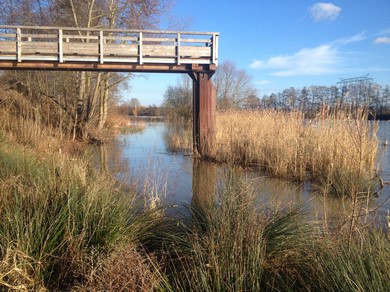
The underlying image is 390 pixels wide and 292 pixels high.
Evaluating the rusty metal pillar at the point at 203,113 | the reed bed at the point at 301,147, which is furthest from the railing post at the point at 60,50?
the reed bed at the point at 301,147

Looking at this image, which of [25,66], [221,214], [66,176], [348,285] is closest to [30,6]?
[25,66]

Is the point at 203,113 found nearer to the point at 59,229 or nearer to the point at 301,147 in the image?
the point at 301,147

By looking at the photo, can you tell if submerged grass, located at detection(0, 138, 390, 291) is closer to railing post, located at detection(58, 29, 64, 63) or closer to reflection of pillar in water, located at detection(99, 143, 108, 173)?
reflection of pillar in water, located at detection(99, 143, 108, 173)

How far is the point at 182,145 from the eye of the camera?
15.2 m

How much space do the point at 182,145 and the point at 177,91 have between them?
36.6 meters

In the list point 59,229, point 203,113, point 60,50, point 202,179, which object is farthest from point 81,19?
point 59,229

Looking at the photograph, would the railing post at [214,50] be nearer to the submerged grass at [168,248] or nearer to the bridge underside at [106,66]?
the bridge underside at [106,66]

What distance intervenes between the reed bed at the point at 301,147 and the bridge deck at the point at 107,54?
132 inches

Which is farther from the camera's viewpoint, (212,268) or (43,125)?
(43,125)

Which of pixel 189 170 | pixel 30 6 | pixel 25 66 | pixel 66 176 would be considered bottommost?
pixel 189 170

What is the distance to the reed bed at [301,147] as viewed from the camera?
24.4 feet

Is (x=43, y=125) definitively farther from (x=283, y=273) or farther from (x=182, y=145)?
(x=283, y=273)

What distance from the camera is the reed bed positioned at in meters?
7.44

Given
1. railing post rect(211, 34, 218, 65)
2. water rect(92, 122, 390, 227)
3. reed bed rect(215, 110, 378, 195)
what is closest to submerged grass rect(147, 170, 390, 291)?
water rect(92, 122, 390, 227)
